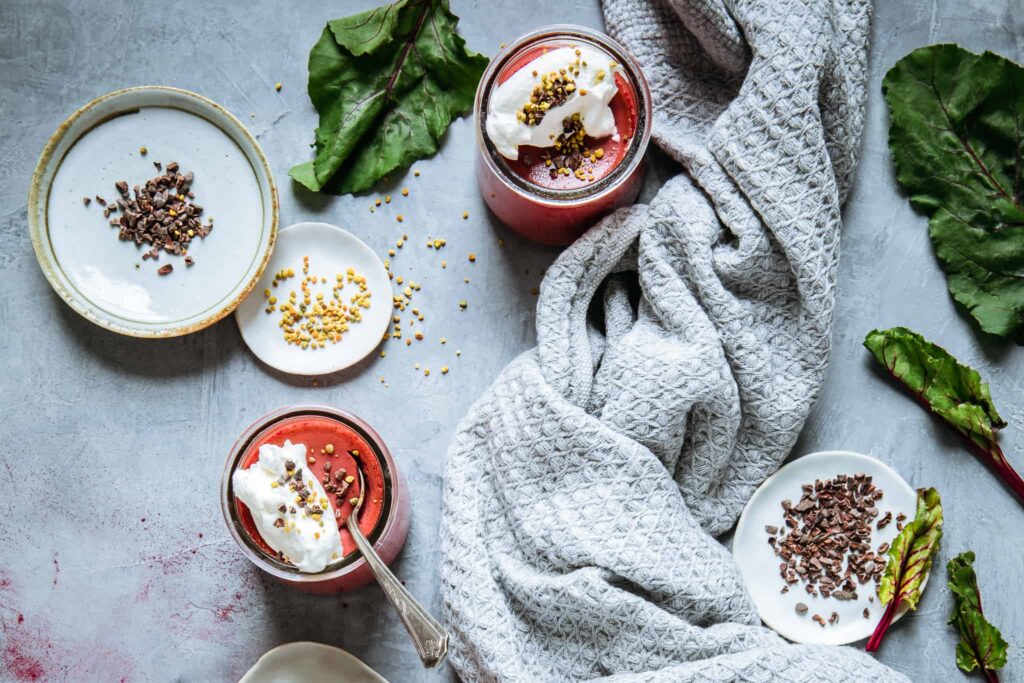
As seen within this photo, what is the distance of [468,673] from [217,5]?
3.95ft

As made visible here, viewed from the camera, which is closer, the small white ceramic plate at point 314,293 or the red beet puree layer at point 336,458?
the red beet puree layer at point 336,458

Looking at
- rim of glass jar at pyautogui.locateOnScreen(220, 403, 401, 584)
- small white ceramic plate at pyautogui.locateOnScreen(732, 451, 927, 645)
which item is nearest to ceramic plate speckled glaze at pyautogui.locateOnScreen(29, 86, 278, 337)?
rim of glass jar at pyautogui.locateOnScreen(220, 403, 401, 584)

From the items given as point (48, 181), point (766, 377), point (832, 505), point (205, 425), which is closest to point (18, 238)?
point (48, 181)

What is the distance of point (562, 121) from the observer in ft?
4.38

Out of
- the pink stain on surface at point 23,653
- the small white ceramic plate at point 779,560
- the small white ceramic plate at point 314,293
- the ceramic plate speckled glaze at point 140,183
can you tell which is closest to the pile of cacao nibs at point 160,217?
the ceramic plate speckled glaze at point 140,183

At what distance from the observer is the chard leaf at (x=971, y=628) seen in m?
1.45

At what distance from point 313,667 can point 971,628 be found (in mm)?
1068

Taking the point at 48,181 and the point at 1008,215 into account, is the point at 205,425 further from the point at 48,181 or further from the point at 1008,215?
the point at 1008,215

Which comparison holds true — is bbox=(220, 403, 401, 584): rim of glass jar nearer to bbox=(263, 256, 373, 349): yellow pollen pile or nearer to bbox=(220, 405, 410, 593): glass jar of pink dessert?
bbox=(220, 405, 410, 593): glass jar of pink dessert

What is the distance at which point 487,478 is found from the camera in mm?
1473

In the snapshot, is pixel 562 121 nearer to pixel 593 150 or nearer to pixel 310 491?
pixel 593 150

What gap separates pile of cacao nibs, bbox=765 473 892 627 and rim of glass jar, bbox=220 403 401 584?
620 millimetres

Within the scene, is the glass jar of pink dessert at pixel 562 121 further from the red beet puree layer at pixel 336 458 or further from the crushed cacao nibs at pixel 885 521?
the crushed cacao nibs at pixel 885 521

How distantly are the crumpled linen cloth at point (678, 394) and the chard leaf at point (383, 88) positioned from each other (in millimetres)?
309
